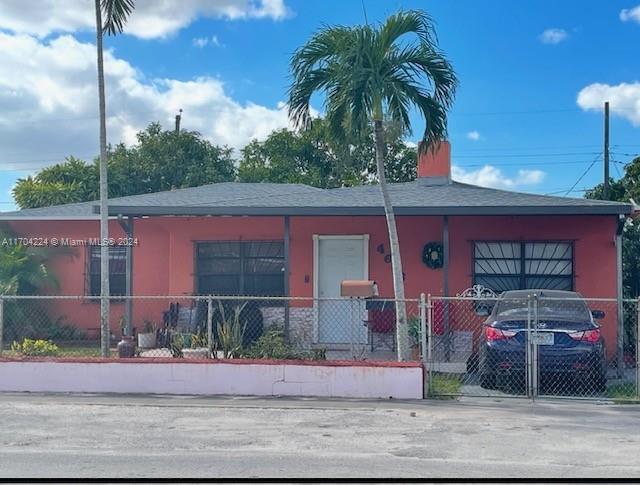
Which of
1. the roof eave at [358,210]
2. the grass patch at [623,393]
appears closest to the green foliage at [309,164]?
the roof eave at [358,210]

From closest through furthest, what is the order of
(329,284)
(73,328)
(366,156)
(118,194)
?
(329,284), (73,328), (118,194), (366,156)

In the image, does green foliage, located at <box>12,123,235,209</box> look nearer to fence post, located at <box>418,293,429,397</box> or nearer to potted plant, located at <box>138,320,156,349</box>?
potted plant, located at <box>138,320,156,349</box>

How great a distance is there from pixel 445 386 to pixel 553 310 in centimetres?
197

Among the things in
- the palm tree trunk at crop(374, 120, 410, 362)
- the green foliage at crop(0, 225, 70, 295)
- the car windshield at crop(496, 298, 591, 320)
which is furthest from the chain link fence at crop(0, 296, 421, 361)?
the car windshield at crop(496, 298, 591, 320)

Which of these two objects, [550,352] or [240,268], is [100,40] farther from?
[550,352]

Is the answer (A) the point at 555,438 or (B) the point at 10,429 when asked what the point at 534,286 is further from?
(B) the point at 10,429

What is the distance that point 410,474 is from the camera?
6309mm

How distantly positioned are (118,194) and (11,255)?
1651cm

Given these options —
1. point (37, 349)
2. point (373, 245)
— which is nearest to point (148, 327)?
point (37, 349)

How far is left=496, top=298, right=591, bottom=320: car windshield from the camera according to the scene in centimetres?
1077

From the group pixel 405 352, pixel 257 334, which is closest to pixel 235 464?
pixel 405 352

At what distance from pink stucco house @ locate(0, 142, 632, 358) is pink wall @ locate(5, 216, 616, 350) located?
20 mm

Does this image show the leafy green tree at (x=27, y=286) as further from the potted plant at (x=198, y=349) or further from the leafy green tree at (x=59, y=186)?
the leafy green tree at (x=59, y=186)

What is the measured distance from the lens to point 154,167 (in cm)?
3350
